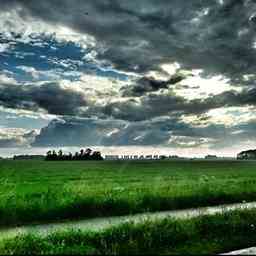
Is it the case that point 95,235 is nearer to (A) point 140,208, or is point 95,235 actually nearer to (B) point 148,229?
(B) point 148,229

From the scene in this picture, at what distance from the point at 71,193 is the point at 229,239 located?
422 inches

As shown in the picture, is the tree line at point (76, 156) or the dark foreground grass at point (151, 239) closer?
the dark foreground grass at point (151, 239)

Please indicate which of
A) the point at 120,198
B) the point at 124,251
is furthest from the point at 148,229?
the point at 120,198

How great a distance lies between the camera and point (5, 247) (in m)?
10.8

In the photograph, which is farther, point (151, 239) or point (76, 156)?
point (76, 156)

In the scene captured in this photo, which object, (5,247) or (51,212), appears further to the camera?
(51,212)

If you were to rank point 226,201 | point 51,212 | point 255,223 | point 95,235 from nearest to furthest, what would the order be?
point 95,235 < point 255,223 < point 51,212 < point 226,201

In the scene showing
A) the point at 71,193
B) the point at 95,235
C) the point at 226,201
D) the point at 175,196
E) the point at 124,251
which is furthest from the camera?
the point at 226,201

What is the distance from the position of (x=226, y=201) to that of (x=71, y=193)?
908cm

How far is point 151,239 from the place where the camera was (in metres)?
11.4

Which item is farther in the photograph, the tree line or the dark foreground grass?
the tree line

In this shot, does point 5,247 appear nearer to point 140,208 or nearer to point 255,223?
point 255,223

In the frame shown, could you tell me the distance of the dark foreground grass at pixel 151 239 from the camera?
34.7ft

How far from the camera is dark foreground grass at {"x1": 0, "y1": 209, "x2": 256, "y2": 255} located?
10578mm
